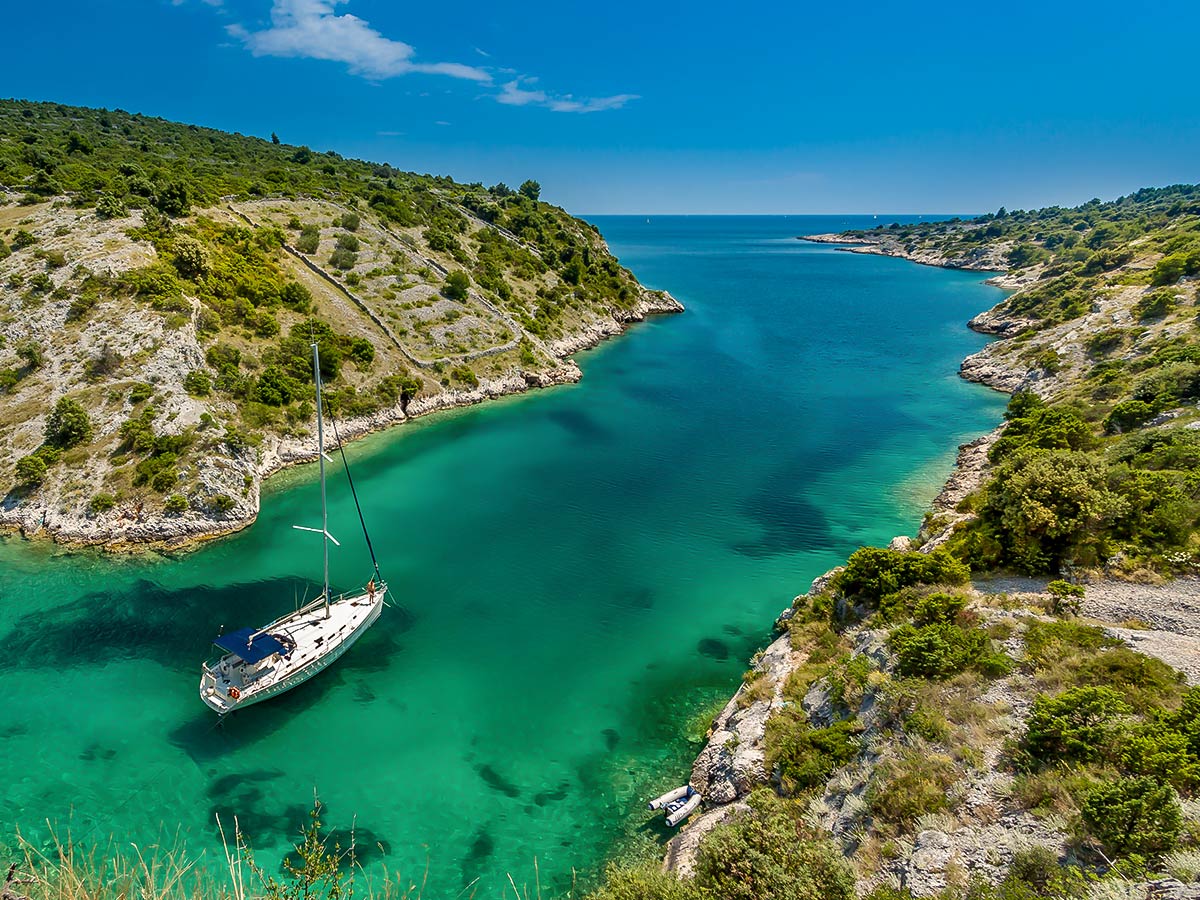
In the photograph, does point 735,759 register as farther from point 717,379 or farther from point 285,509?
point 717,379

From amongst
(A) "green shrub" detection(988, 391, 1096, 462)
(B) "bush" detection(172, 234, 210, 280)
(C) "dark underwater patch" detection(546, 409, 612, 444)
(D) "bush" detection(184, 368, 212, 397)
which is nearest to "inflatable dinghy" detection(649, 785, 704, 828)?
(A) "green shrub" detection(988, 391, 1096, 462)

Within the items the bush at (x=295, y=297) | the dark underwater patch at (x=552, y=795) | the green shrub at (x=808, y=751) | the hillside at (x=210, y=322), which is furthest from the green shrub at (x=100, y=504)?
the green shrub at (x=808, y=751)

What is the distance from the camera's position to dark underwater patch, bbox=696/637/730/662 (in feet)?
90.0

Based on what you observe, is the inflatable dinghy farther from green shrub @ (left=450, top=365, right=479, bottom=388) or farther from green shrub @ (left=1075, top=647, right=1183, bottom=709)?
green shrub @ (left=450, top=365, right=479, bottom=388)

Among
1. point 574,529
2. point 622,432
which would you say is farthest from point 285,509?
point 622,432

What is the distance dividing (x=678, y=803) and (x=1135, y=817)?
12296 mm

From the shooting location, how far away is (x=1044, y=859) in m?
12.1

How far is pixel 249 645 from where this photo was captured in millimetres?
23953

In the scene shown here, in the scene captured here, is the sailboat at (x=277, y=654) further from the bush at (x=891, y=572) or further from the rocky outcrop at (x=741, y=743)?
the bush at (x=891, y=572)

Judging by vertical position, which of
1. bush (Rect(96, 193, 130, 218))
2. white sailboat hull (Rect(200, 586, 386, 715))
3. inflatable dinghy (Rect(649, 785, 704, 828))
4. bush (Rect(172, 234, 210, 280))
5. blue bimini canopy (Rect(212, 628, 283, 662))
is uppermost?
bush (Rect(96, 193, 130, 218))

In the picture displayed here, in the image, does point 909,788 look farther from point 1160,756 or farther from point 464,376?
point 464,376

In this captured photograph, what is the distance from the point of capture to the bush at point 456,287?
7362 cm

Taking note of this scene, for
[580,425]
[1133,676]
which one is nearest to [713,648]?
[1133,676]

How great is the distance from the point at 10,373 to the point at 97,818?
127 feet
